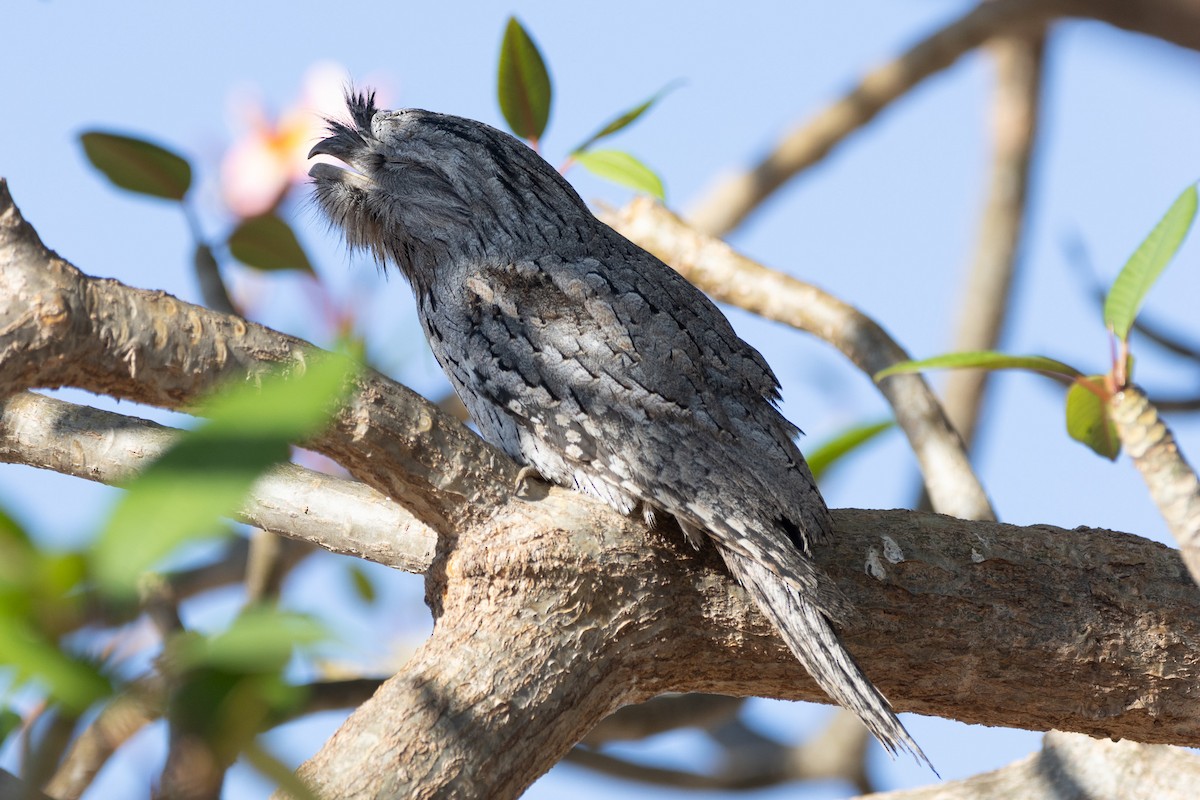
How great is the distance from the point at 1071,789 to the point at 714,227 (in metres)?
3.08

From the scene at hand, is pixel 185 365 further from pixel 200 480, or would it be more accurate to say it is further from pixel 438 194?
pixel 438 194

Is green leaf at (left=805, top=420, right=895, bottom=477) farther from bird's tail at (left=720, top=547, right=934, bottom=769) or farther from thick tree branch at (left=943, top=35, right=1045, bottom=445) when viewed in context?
thick tree branch at (left=943, top=35, right=1045, bottom=445)

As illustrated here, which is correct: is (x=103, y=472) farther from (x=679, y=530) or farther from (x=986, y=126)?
(x=986, y=126)

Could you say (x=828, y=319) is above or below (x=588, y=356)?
above

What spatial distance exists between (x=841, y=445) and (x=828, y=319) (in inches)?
18.9

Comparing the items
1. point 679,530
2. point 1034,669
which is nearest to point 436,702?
point 679,530

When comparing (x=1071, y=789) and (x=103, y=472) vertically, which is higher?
(x=103, y=472)

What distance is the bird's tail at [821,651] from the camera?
2223 millimetres

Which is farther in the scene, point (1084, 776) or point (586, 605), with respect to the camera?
point (1084, 776)

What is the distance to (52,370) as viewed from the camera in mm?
1627

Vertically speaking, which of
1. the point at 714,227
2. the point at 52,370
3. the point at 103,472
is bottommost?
the point at 52,370

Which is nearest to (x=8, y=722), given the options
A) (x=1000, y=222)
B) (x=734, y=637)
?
(x=734, y=637)

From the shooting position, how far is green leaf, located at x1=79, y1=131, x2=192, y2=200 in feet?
10.9

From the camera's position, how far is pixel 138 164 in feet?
11.0
